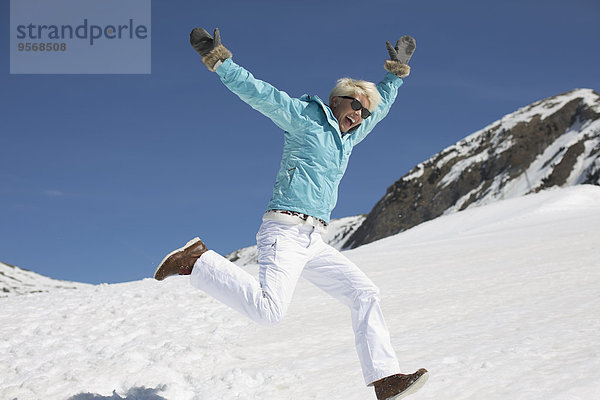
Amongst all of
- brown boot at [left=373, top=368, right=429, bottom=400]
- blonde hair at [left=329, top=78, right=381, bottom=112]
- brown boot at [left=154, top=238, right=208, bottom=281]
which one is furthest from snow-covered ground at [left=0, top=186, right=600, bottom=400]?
blonde hair at [left=329, top=78, right=381, bottom=112]

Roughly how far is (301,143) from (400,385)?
1.73 m

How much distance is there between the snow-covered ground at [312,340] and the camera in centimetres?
450

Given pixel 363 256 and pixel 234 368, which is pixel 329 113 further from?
pixel 363 256

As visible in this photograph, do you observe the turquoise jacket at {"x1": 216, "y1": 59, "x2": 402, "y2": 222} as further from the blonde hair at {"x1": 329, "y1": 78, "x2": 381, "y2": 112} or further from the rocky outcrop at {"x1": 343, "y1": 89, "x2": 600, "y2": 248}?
the rocky outcrop at {"x1": 343, "y1": 89, "x2": 600, "y2": 248}

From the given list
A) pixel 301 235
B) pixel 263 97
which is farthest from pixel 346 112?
pixel 301 235

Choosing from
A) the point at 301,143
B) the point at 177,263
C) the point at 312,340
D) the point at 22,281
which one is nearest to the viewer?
the point at 177,263

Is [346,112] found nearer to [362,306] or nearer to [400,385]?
[362,306]

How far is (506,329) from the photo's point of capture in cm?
575

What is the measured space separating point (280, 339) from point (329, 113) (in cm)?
326

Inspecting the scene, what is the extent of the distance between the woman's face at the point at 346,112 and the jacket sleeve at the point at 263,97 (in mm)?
298

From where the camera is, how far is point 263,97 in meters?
3.62

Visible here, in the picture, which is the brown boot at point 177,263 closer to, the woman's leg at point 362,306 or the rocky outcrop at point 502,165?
the woman's leg at point 362,306

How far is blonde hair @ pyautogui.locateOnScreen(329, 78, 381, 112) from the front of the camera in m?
3.97

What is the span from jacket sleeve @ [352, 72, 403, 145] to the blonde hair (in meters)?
0.17
